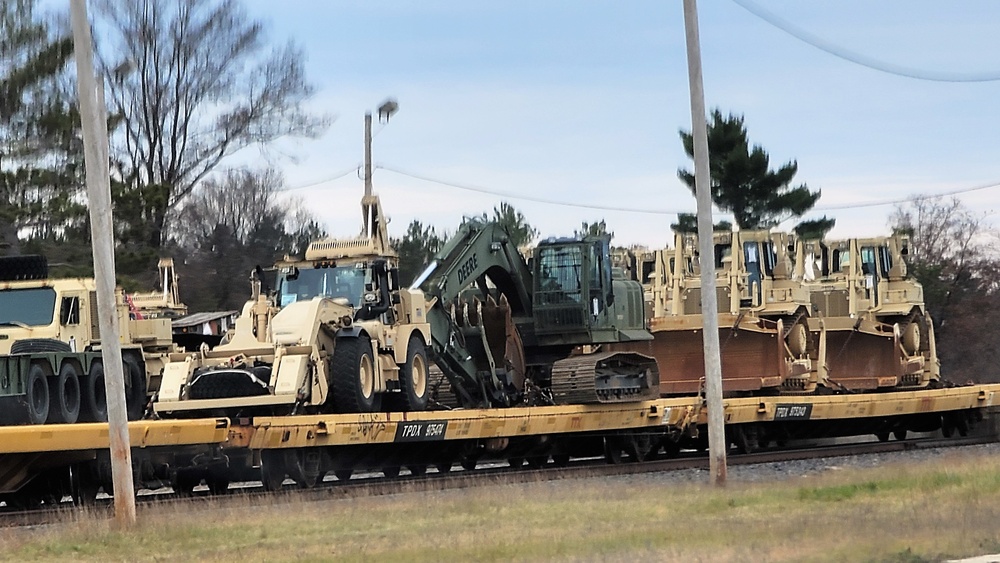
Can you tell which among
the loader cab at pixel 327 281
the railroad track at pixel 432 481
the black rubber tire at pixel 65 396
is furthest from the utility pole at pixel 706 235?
the black rubber tire at pixel 65 396

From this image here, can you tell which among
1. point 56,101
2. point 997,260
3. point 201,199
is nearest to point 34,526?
point 56,101

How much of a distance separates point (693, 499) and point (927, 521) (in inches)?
150

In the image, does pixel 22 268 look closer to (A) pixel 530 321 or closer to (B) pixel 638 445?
(A) pixel 530 321

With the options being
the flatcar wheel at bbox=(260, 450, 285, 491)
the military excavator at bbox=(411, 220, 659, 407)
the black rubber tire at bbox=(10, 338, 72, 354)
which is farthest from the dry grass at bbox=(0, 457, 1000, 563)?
the military excavator at bbox=(411, 220, 659, 407)

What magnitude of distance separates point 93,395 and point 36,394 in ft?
6.01

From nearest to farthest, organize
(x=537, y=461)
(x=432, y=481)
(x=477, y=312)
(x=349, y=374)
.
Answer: (x=349, y=374)
(x=432, y=481)
(x=477, y=312)
(x=537, y=461)

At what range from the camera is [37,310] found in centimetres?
2152

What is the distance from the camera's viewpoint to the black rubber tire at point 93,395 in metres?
20.4

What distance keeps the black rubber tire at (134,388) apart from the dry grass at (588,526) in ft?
15.4

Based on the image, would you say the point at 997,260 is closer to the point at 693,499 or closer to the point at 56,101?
the point at 56,101

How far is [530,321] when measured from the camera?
25.1 m

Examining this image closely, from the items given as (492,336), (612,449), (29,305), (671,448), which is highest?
(29,305)

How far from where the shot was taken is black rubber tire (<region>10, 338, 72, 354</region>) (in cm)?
2014

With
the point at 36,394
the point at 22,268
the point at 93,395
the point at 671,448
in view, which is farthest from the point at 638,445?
the point at 36,394
